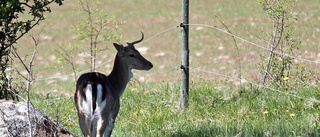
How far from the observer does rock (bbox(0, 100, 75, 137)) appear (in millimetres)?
7992

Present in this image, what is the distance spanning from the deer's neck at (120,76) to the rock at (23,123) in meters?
1.06

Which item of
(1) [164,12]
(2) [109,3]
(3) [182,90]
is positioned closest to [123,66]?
(3) [182,90]

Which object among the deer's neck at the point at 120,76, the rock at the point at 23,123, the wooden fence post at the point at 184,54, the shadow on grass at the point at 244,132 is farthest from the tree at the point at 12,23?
the shadow on grass at the point at 244,132

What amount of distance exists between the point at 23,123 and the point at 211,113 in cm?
270

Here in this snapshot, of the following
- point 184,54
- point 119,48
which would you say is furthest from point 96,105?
point 184,54

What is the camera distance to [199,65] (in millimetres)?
18703

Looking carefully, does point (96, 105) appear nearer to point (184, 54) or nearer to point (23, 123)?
point (23, 123)

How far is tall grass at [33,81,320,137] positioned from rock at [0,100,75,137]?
0.69ft

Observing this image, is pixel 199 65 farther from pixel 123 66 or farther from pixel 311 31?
pixel 123 66

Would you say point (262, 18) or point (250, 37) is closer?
point (250, 37)

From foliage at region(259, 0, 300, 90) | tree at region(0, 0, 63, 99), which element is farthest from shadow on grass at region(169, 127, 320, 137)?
foliage at region(259, 0, 300, 90)

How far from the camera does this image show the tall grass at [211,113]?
8727 millimetres

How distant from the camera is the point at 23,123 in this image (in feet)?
26.6

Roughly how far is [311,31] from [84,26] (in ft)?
38.6
